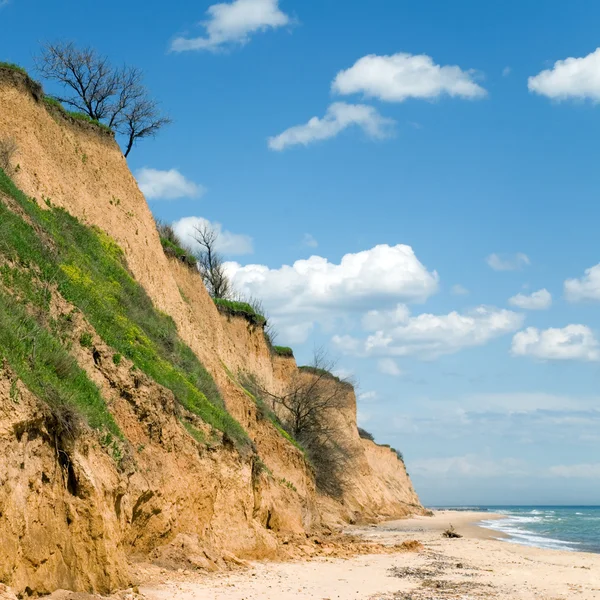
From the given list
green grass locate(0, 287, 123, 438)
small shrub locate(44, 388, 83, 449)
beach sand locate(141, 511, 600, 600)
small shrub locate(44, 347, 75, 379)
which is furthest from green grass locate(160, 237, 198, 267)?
small shrub locate(44, 388, 83, 449)

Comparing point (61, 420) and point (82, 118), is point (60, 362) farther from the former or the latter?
point (82, 118)

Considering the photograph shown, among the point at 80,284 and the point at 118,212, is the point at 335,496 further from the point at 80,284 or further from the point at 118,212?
the point at 80,284

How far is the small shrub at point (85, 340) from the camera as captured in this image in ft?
48.2

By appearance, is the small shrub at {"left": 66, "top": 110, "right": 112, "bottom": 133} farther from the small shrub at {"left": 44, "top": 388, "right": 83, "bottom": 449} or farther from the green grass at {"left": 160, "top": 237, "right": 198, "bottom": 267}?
the small shrub at {"left": 44, "top": 388, "right": 83, "bottom": 449}

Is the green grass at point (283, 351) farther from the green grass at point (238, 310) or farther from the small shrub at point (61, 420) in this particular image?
the small shrub at point (61, 420)

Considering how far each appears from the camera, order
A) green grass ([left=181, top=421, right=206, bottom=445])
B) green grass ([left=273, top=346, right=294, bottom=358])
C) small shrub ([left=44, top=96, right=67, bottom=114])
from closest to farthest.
A: 1. green grass ([left=181, top=421, right=206, bottom=445])
2. small shrub ([left=44, top=96, right=67, bottom=114])
3. green grass ([left=273, top=346, right=294, bottom=358])

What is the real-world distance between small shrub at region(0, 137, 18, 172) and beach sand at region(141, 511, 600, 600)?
44.5 feet

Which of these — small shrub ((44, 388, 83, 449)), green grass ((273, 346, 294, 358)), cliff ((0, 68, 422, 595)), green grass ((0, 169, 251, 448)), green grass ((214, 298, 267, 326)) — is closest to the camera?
cliff ((0, 68, 422, 595))

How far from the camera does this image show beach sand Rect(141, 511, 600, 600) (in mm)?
12688

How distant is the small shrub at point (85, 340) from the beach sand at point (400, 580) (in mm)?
4796

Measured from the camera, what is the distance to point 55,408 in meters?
10.8

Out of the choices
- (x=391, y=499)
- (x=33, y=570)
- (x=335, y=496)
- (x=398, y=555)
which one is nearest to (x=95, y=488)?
(x=33, y=570)

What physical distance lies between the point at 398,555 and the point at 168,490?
349 inches

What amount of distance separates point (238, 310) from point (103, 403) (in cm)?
2795
